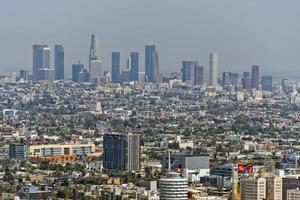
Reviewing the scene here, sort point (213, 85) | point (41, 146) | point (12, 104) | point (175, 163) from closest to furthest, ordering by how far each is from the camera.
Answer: point (175, 163), point (41, 146), point (12, 104), point (213, 85)

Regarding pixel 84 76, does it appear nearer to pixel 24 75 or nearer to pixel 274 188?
pixel 24 75

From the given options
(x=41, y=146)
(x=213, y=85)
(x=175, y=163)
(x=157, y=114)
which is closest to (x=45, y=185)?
(x=175, y=163)

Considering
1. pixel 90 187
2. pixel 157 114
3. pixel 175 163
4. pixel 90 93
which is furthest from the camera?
pixel 90 93

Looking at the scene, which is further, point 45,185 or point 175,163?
point 175,163

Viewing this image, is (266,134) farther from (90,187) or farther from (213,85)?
(213,85)

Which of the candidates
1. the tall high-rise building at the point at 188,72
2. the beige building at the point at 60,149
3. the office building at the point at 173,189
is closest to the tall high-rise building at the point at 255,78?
the tall high-rise building at the point at 188,72

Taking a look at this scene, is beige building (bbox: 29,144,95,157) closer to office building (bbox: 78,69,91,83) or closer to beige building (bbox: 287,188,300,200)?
beige building (bbox: 287,188,300,200)

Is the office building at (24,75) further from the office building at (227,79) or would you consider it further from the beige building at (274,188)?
the beige building at (274,188)
